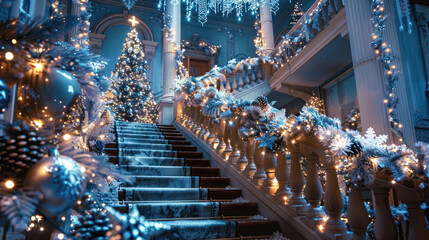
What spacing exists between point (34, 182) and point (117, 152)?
10.8 feet

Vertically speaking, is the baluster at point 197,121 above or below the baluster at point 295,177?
above

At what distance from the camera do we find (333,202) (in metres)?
1.92

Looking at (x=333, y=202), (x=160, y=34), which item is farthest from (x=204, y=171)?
(x=160, y=34)

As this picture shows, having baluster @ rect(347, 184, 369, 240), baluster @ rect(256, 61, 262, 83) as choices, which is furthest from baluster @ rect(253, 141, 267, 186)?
baluster @ rect(256, 61, 262, 83)

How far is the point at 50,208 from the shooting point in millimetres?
719

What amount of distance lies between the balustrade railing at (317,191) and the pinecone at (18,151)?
Answer: 1.61 metres

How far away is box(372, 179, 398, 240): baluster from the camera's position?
156 cm

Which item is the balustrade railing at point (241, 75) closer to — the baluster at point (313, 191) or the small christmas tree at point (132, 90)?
the small christmas tree at point (132, 90)

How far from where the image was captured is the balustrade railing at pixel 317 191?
158cm

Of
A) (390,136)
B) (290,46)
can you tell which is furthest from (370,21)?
(290,46)

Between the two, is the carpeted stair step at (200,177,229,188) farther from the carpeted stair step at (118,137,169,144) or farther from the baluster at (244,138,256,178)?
the carpeted stair step at (118,137,169,144)

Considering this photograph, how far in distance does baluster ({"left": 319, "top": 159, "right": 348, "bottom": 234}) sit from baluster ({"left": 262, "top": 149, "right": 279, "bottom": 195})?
2.46 ft

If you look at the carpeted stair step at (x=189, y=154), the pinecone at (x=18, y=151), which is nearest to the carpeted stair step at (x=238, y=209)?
the carpeted stair step at (x=189, y=154)

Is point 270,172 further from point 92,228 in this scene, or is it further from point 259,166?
point 92,228
